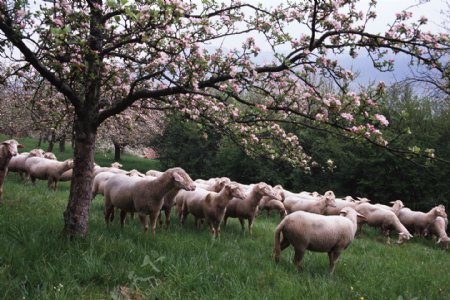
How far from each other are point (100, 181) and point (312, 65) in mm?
Answer: 7593

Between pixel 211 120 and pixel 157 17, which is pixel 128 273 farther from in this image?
pixel 157 17

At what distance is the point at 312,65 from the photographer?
235 inches

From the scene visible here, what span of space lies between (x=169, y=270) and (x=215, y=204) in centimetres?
367

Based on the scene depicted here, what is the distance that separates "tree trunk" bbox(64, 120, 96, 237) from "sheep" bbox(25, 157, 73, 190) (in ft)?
25.8

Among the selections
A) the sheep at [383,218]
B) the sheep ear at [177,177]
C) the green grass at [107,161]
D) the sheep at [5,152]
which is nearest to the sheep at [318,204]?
the sheep at [383,218]

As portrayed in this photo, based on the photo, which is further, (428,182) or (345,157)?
(345,157)

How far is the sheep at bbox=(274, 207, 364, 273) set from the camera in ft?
20.8

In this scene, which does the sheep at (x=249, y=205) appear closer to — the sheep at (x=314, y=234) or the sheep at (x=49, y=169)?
the sheep at (x=314, y=234)

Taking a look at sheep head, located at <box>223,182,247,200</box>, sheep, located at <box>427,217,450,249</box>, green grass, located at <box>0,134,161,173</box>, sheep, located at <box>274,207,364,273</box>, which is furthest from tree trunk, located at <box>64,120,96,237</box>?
green grass, located at <box>0,134,161,173</box>

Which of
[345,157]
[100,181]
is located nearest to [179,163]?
[345,157]

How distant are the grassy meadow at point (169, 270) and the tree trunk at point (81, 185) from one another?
9.4 inches

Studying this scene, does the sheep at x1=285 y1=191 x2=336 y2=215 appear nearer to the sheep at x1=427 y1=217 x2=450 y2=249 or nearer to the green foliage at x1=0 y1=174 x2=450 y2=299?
the green foliage at x1=0 y1=174 x2=450 y2=299

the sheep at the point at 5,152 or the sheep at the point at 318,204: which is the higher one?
the sheep at the point at 5,152

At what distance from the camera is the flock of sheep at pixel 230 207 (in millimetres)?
6488
